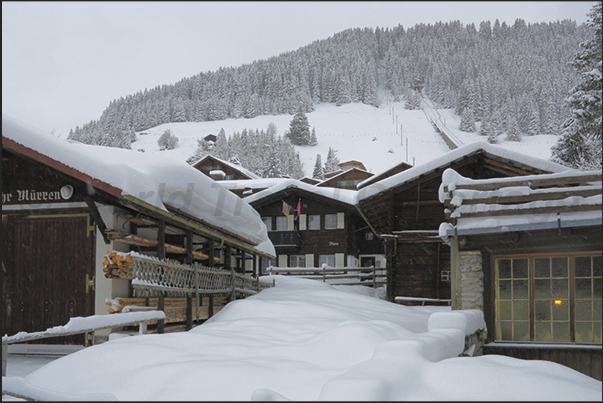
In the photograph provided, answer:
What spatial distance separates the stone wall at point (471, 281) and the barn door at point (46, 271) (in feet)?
23.4

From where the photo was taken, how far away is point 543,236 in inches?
403

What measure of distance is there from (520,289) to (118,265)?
25.0 ft

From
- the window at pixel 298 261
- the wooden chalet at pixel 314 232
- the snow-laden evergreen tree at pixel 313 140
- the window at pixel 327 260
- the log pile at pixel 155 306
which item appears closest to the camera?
the log pile at pixel 155 306

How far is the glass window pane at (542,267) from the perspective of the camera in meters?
10.5

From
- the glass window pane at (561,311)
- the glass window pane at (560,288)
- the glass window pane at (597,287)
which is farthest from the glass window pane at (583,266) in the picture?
the glass window pane at (561,311)

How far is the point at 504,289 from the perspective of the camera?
429 inches

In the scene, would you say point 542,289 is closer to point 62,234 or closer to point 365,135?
point 62,234

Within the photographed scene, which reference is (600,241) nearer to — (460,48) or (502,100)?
(502,100)

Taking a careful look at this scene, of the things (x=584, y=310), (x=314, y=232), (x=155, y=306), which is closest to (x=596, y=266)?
(x=584, y=310)

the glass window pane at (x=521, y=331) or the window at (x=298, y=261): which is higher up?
the window at (x=298, y=261)

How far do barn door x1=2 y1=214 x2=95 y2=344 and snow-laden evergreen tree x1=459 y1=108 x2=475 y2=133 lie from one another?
4944 inches

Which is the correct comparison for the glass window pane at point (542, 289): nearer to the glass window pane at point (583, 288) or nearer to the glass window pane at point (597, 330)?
the glass window pane at point (583, 288)

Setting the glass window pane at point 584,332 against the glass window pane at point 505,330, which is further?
the glass window pane at point 505,330

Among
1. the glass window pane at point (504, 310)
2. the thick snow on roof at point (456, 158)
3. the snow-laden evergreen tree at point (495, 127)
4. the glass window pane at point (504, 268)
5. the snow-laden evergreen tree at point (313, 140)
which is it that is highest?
the snow-laden evergreen tree at point (495, 127)
